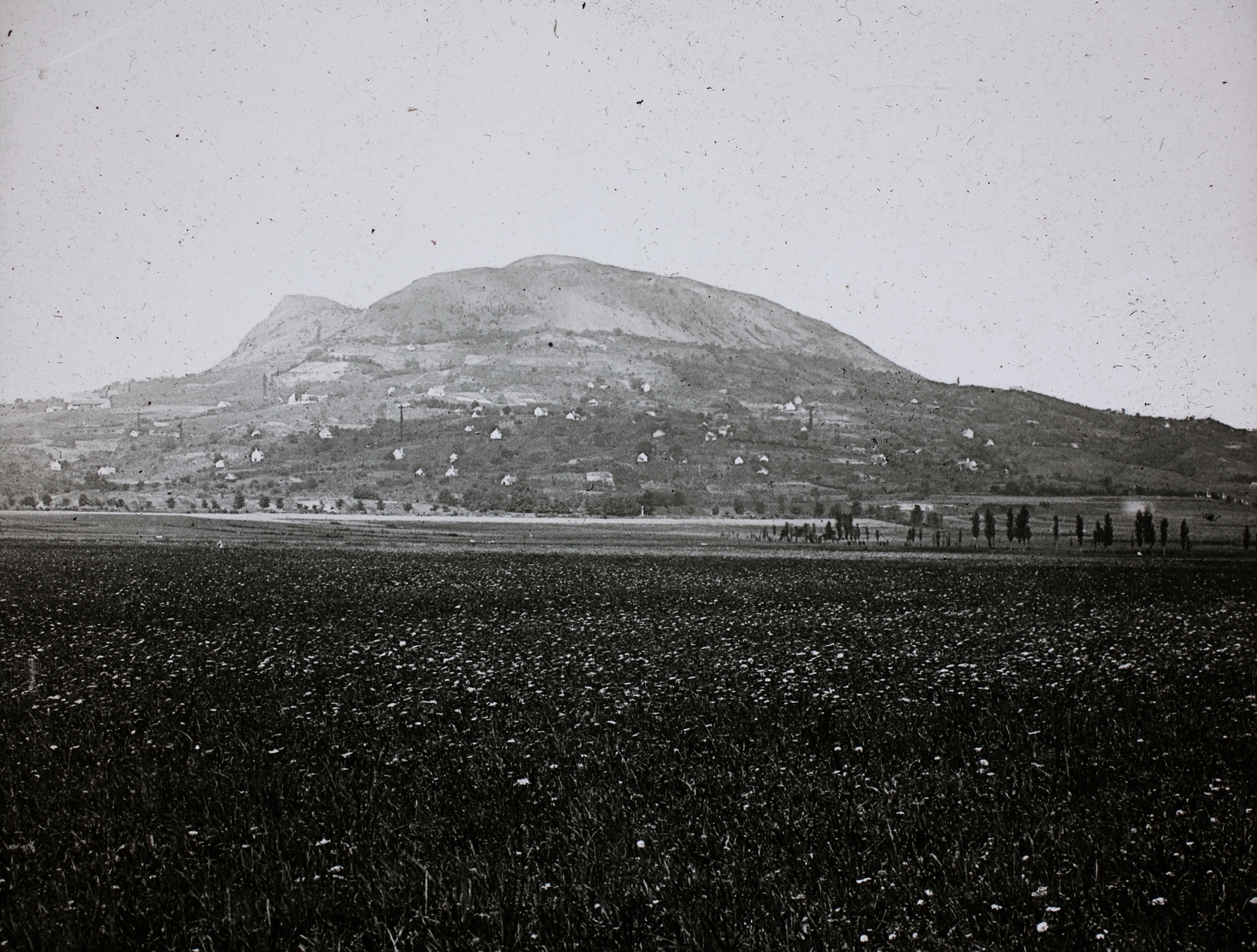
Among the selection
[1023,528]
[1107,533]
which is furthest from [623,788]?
[1023,528]

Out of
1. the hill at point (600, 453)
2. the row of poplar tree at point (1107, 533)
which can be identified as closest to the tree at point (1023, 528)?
the row of poplar tree at point (1107, 533)

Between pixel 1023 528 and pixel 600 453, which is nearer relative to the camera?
pixel 1023 528

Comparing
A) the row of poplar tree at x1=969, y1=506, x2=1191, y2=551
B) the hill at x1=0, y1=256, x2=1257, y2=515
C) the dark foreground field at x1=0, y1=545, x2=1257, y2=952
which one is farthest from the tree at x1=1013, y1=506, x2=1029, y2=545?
the dark foreground field at x1=0, y1=545, x2=1257, y2=952

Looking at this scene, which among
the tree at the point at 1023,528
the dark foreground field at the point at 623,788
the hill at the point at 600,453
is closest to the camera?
the dark foreground field at the point at 623,788

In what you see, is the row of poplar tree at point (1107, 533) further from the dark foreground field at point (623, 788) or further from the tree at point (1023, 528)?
the dark foreground field at point (623, 788)

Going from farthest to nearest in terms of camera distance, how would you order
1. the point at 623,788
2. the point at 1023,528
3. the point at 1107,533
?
the point at 1023,528 < the point at 1107,533 < the point at 623,788

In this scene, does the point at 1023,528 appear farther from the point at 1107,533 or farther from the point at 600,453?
the point at 600,453

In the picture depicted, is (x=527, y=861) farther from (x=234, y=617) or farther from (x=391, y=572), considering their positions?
(x=391, y=572)

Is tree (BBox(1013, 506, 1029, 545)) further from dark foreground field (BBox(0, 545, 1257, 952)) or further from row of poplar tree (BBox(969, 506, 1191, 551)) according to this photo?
dark foreground field (BBox(0, 545, 1257, 952))

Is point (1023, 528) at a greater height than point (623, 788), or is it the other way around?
point (1023, 528)
